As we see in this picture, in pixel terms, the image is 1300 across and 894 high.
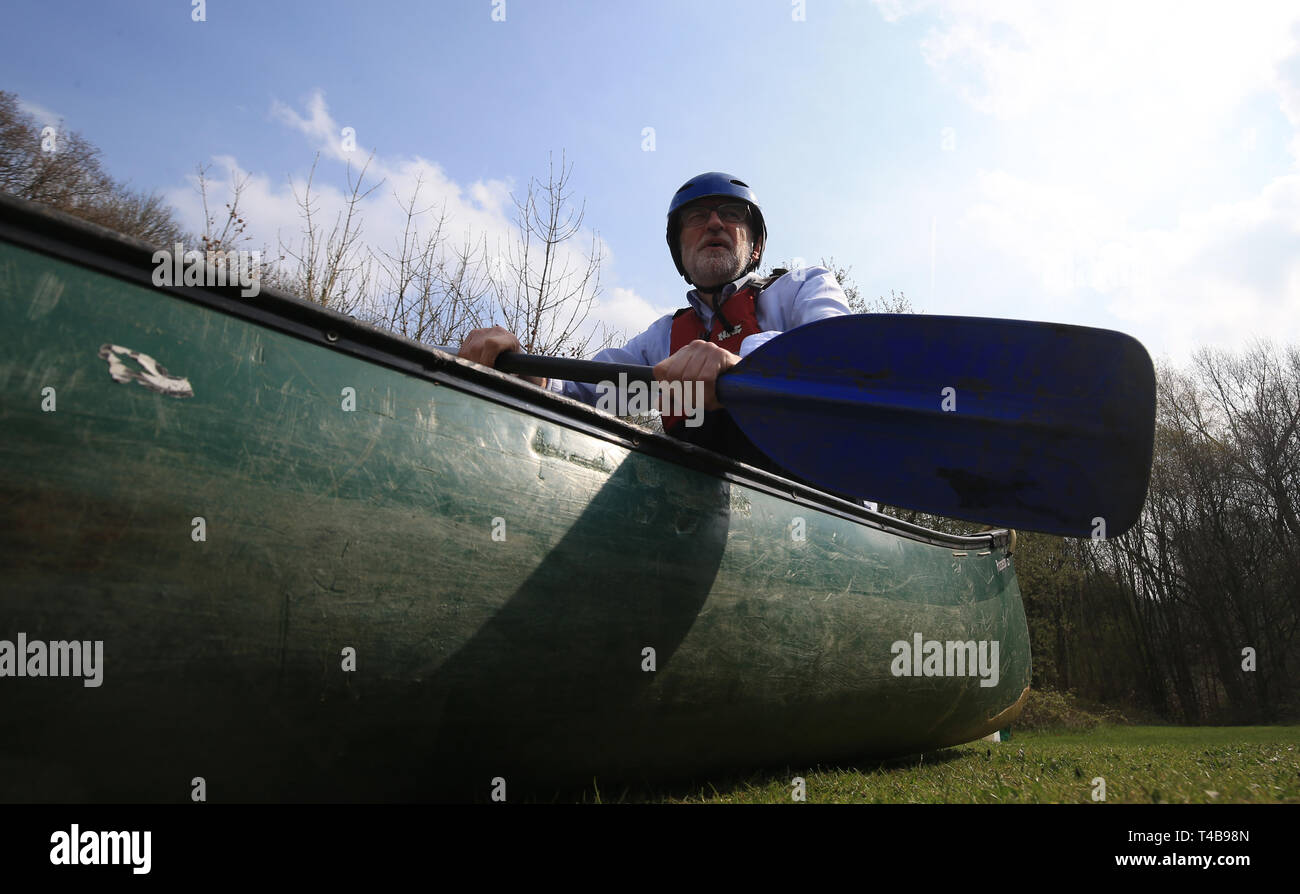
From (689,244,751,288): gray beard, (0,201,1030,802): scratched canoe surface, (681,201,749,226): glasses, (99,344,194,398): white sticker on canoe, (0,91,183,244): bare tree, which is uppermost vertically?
(0,91,183,244): bare tree

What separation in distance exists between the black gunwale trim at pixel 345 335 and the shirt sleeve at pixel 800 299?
1030 millimetres

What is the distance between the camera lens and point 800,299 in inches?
133

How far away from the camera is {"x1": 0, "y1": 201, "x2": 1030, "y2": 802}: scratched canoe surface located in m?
1.16

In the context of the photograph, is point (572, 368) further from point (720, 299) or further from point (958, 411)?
point (720, 299)

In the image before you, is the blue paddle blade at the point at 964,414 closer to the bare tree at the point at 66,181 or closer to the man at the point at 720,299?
the man at the point at 720,299

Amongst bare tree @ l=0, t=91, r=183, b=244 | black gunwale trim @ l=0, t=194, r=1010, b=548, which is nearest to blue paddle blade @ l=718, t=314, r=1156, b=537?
black gunwale trim @ l=0, t=194, r=1010, b=548

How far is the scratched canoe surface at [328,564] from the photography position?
116 centimetres

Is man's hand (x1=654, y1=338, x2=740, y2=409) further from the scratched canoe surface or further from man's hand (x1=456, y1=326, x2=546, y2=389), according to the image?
man's hand (x1=456, y1=326, x2=546, y2=389)

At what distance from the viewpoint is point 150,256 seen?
1290mm

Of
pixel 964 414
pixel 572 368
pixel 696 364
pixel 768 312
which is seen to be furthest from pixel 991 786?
pixel 768 312

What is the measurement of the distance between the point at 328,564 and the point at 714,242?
314 cm

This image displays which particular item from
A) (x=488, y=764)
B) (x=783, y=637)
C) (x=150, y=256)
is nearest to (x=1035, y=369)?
(x=783, y=637)

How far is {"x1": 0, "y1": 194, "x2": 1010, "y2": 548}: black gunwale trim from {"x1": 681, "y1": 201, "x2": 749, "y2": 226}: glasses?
214 cm
